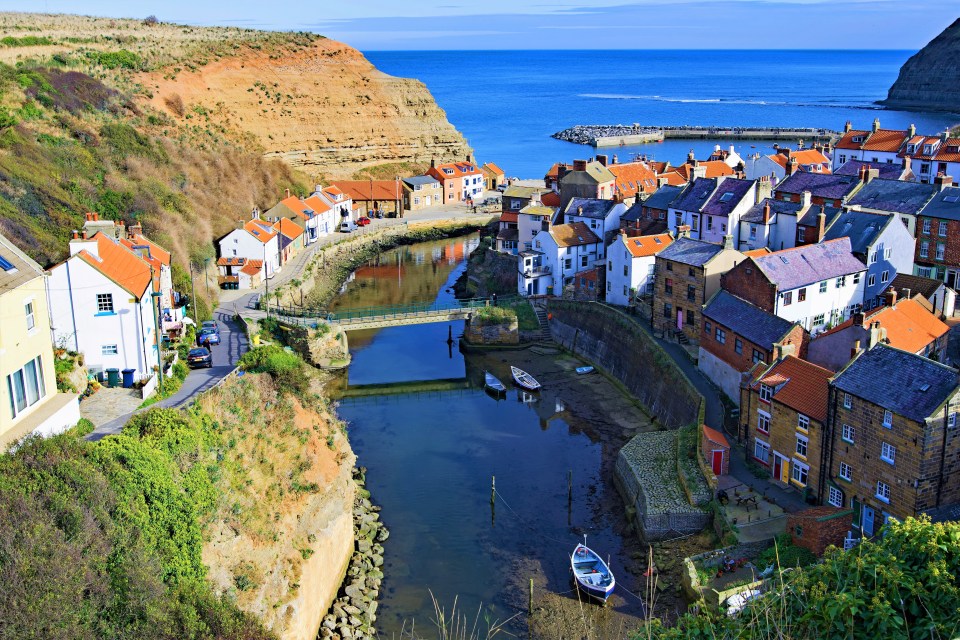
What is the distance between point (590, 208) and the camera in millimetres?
63031

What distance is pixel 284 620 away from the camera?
26.6 metres

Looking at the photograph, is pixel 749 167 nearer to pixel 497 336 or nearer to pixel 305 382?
pixel 497 336

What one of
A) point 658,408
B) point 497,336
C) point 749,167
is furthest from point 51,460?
point 749,167

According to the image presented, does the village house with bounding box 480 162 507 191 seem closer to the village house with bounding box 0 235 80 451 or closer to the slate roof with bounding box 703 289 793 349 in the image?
the slate roof with bounding box 703 289 793 349

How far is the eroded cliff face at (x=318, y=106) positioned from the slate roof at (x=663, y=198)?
5082 centimetres

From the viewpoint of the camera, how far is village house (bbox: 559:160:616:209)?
73.3 m

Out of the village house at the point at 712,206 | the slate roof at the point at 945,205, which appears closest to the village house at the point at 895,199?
the slate roof at the point at 945,205

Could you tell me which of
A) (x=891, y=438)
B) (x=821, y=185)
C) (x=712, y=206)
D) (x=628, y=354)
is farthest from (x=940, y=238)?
(x=891, y=438)

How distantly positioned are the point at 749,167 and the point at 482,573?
2153 inches

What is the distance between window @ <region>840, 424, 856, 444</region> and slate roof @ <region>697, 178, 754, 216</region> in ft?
86.2

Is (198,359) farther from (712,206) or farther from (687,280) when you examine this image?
(712,206)

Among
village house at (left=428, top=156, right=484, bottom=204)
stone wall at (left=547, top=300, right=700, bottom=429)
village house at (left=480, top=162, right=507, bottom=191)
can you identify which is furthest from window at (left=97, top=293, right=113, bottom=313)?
village house at (left=480, top=162, right=507, bottom=191)

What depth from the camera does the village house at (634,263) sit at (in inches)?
2105

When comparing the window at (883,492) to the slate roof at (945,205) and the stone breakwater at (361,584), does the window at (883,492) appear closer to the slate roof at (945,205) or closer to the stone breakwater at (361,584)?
the stone breakwater at (361,584)
